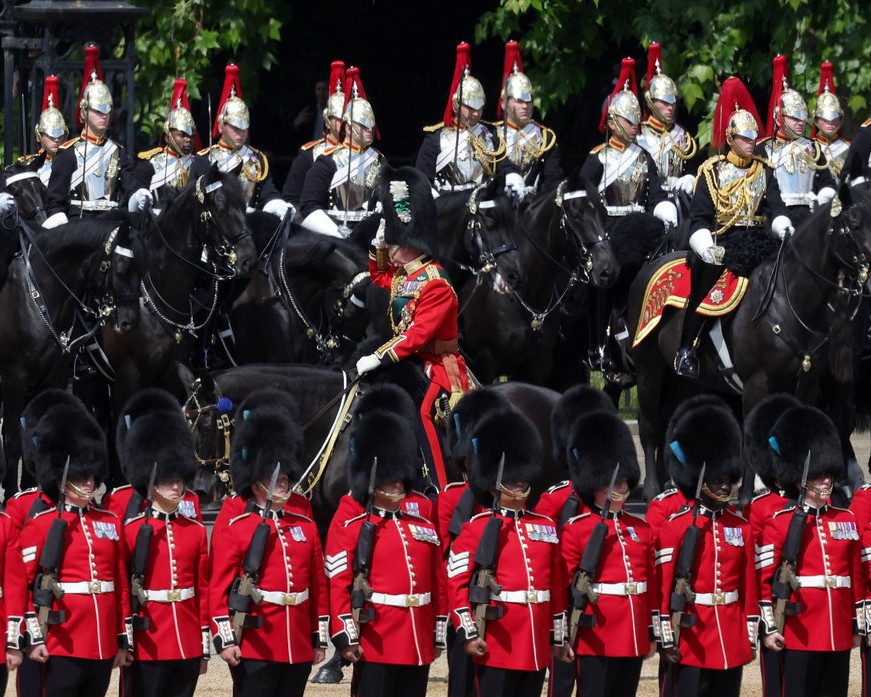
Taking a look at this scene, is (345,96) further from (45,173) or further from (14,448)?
(14,448)

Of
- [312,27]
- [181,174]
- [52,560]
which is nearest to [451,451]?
[52,560]

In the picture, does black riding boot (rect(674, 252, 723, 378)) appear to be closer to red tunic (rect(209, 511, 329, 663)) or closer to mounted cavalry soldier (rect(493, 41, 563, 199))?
mounted cavalry soldier (rect(493, 41, 563, 199))

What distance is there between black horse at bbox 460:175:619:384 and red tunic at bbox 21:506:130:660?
501 cm

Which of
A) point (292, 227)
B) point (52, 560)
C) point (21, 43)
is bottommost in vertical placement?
point (52, 560)

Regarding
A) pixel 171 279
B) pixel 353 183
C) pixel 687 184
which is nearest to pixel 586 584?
pixel 171 279

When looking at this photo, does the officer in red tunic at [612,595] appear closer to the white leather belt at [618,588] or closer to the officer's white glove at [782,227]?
the white leather belt at [618,588]

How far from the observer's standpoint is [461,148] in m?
15.0

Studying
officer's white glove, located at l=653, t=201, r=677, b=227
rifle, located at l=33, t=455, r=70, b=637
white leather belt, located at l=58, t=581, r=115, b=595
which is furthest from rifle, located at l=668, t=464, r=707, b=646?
officer's white glove, located at l=653, t=201, r=677, b=227

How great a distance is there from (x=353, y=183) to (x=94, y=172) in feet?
5.12

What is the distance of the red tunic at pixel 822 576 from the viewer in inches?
364

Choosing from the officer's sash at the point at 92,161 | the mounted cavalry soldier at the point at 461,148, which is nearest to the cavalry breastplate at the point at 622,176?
the mounted cavalry soldier at the point at 461,148

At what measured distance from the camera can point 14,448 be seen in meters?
13.6

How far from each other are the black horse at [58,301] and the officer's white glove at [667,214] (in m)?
3.29

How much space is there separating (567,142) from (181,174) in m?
4.99
